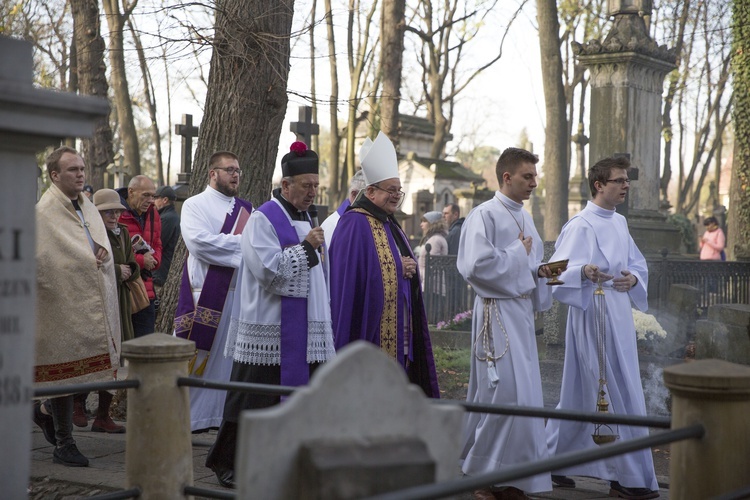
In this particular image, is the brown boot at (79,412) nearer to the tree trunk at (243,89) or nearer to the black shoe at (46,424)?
the black shoe at (46,424)

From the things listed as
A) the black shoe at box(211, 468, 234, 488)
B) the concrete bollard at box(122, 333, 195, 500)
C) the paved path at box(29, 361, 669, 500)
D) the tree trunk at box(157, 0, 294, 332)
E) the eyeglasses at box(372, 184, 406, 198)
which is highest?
the tree trunk at box(157, 0, 294, 332)

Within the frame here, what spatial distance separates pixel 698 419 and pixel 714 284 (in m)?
11.8

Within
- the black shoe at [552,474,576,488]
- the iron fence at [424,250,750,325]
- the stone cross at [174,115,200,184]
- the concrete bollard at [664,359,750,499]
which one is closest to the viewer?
the concrete bollard at [664,359,750,499]

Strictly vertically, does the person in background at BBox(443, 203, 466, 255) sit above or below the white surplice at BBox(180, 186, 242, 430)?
above

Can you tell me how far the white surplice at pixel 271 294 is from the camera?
19.6 ft

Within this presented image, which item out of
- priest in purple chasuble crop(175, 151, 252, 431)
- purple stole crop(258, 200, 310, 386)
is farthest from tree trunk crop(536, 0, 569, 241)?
purple stole crop(258, 200, 310, 386)

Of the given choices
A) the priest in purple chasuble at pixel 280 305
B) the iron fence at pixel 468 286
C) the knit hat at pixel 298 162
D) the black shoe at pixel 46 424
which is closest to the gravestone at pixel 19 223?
the priest in purple chasuble at pixel 280 305

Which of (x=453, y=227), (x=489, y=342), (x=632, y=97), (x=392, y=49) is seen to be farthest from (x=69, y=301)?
(x=392, y=49)

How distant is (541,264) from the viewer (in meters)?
6.35

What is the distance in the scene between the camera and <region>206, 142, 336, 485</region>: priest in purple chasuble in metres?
5.97

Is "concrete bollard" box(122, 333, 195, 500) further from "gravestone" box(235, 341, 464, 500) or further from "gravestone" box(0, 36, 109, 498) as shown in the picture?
"gravestone" box(235, 341, 464, 500)

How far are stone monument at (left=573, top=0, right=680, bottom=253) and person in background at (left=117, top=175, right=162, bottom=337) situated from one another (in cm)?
766

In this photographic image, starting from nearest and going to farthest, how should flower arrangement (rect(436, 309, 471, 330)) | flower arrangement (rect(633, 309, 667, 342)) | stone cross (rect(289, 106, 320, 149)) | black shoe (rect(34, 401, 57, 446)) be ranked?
black shoe (rect(34, 401, 57, 446)), flower arrangement (rect(633, 309, 667, 342)), stone cross (rect(289, 106, 320, 149)), flower arrangement (rect(436, 309, 471, 330))

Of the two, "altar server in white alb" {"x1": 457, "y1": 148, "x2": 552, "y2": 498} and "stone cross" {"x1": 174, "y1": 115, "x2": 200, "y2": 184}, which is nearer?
"altar server in white alb" {"x1": 457, "y1": 148, "x2": 552, "y2": 498}
